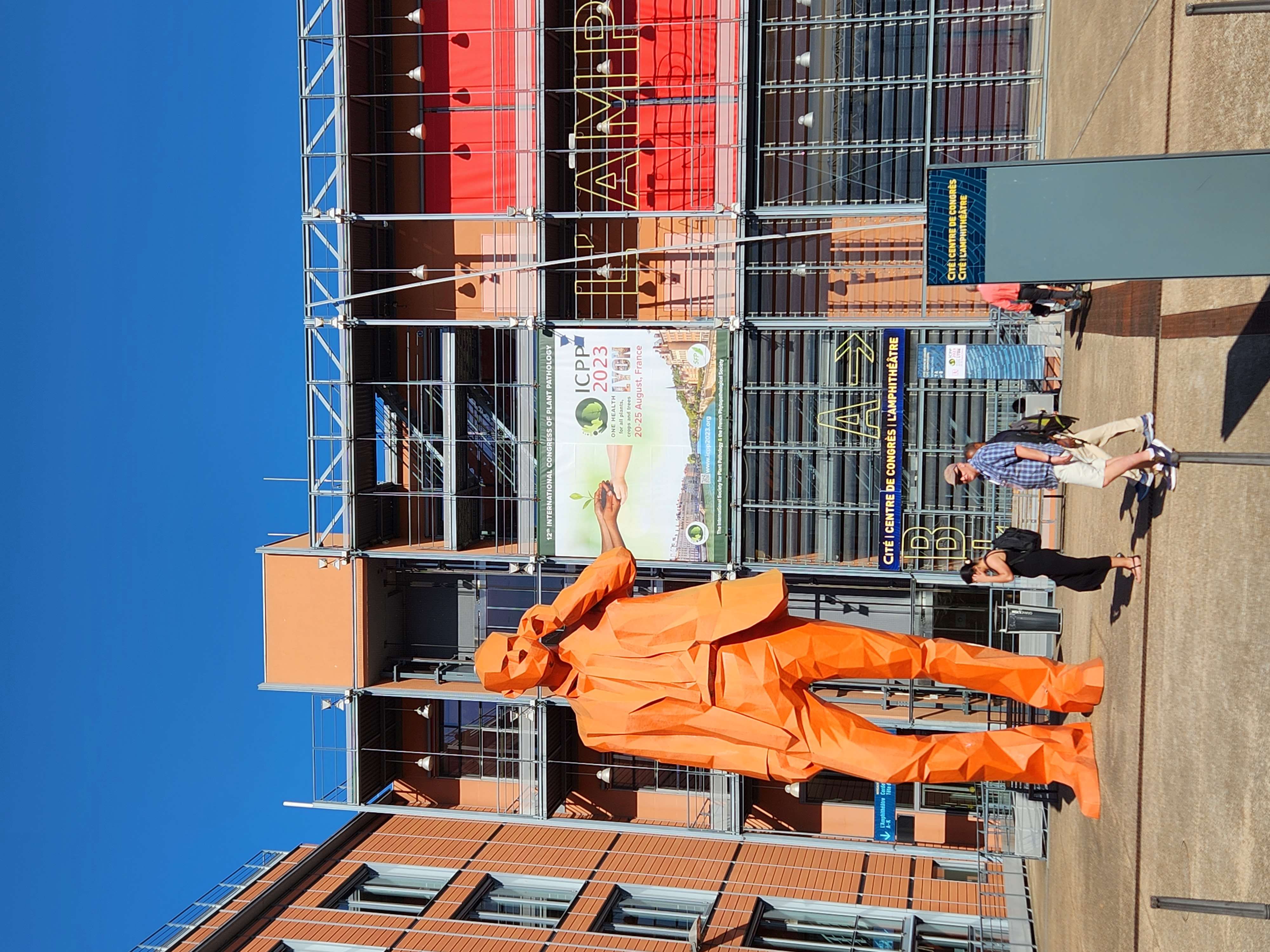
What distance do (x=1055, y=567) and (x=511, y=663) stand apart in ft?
17.6

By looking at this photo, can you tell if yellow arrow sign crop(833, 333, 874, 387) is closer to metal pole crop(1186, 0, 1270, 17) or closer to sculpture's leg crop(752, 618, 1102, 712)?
sculpture's leg crop(752, 618, 1102, 712)

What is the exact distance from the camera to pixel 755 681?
31.7ft

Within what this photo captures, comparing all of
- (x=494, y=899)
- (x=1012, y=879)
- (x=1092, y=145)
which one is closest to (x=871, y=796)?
(x=1012, y=879)

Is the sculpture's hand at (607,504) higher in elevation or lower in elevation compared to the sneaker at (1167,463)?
lower

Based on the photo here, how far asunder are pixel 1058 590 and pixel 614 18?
41.4ft

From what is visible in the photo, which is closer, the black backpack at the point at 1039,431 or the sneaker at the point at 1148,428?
the sneaker at the point at 1148,428

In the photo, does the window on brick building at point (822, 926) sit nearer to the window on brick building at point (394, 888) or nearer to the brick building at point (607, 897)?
the brick building at point (607, 897)

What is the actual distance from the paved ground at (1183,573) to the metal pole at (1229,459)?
2.4 inches

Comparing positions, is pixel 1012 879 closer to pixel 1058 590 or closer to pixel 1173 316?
pixel 1058 590

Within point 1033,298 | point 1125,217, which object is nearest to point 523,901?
point 1033,298

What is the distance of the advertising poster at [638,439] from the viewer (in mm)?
17172

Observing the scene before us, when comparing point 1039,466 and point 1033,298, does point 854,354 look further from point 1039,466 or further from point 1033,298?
point 1039,466

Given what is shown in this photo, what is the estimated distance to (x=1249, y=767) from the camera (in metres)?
Result: 5.79

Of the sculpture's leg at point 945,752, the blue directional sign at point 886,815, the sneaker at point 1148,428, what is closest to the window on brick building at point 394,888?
the blue directional sign at point 886,815
